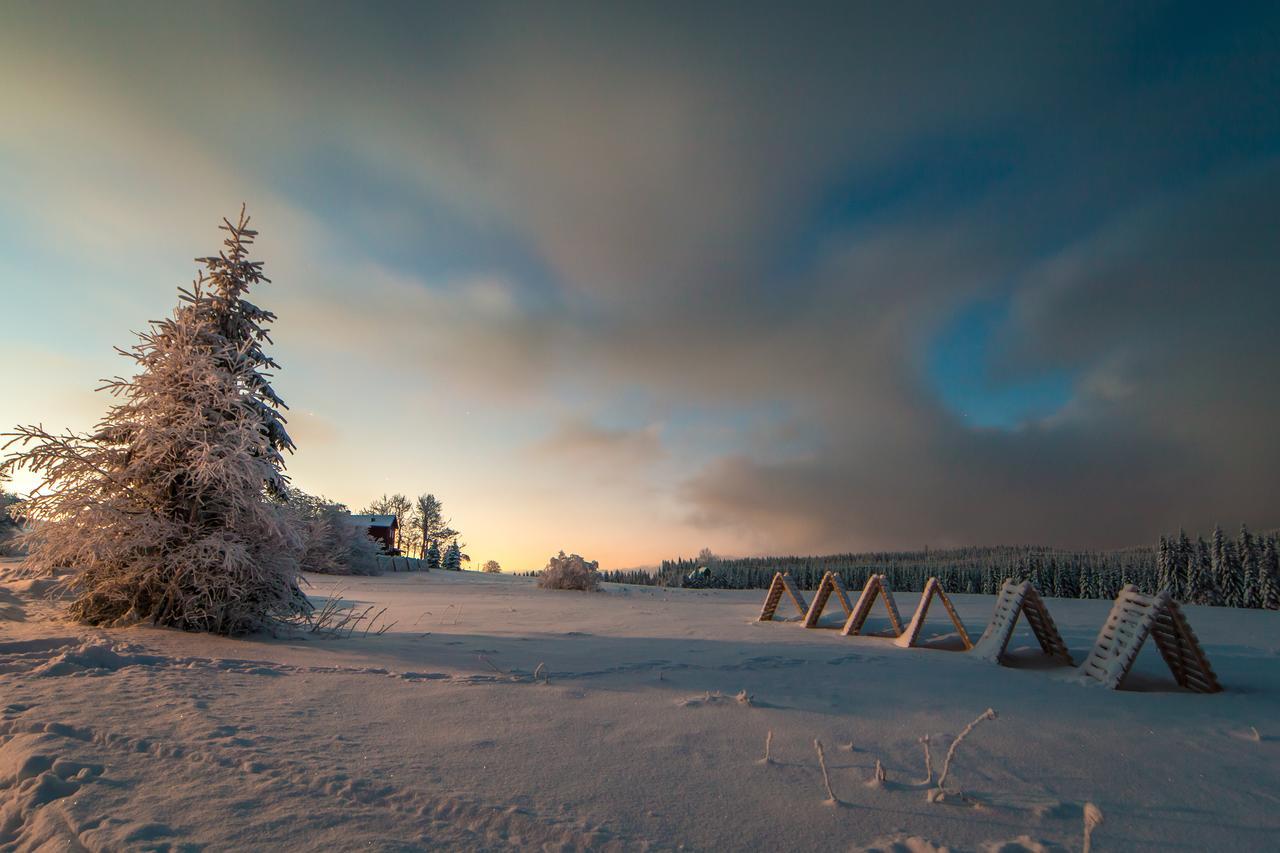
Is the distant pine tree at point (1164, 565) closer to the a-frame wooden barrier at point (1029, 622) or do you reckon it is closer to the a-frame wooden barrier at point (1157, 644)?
the a-frame wooden barrier at point (1029, 622)

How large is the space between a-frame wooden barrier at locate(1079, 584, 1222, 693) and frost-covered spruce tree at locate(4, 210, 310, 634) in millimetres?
10945

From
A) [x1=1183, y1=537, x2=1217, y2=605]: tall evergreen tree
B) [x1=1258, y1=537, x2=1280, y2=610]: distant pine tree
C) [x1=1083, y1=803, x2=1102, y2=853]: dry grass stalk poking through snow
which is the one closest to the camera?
[x1=1083, y1=803, x2=1102, y2=853]: dry grass stalk poking through snow

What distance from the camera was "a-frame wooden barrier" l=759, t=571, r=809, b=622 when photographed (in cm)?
1473

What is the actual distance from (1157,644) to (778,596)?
8202 millimetres

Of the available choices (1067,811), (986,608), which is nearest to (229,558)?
(1067,811)

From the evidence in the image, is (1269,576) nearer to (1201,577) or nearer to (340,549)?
(1201,577)

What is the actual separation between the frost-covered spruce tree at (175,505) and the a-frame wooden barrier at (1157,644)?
10.9 meters

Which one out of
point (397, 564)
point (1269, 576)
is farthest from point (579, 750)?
point (397, 564)

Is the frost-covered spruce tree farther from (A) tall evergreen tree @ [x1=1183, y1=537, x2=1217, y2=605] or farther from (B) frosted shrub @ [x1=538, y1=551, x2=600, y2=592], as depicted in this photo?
Answer: (A) tall evergreen tree @ [x1=1183, y1=537, x2=1217, y2=605]

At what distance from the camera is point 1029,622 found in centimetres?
963

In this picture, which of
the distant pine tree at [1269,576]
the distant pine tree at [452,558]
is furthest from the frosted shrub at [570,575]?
the distant pine tree at [452,558]

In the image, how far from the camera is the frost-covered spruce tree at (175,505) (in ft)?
26.9

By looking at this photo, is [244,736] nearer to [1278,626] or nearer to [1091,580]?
[1278,626]

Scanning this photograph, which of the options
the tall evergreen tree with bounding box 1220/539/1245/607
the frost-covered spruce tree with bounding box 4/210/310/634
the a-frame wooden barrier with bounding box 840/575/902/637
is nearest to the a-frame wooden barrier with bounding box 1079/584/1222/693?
the a-frame wooden barrier with bounding box 840/575/902/637
